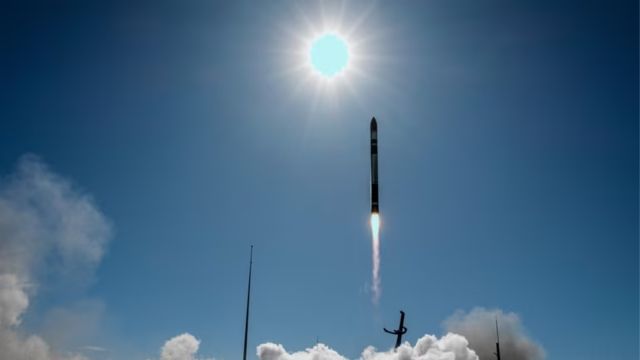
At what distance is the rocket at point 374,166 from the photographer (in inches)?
2334

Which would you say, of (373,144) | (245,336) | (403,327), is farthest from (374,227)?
(403,327)

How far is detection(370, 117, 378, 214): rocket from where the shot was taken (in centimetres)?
5928

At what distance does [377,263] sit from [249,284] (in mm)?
20282

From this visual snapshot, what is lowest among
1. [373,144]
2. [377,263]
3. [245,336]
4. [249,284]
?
[245,336]

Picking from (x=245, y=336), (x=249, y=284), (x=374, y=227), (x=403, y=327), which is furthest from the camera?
(x=403, y=327)

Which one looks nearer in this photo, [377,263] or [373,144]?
[373,144]

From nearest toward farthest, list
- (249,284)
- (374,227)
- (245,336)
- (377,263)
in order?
(245,336) < (249,284) < (374,227) < (377,263)

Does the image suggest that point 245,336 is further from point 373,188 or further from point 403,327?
point 403,327

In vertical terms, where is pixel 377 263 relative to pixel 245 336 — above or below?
above

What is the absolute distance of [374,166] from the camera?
59125 millimetres

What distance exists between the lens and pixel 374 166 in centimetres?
5912

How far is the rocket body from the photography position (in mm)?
59281

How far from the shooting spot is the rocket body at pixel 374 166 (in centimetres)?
5928

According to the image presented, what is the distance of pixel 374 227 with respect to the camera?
2506 inches
